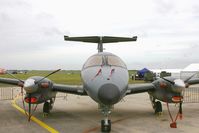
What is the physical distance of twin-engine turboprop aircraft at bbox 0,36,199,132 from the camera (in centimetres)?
837

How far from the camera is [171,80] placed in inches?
462

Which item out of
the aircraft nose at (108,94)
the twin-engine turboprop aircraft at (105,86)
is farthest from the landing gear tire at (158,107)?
the aircraft nose at (108,94)

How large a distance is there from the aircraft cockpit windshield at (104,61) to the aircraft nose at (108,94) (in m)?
1.88

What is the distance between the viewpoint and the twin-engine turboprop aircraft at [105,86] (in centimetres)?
837

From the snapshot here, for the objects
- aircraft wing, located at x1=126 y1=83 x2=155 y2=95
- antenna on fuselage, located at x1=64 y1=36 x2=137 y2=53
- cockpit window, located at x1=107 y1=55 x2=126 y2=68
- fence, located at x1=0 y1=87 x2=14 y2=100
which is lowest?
fence, located at x1=0 y1=87 x2=14 y2=100

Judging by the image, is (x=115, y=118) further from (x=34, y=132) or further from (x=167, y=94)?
(x=34, y=132)

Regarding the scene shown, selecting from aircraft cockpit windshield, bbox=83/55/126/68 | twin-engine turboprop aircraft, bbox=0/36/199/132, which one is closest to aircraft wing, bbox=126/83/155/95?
twin-engine turboprop aircraft, bbox=0/36/199/132

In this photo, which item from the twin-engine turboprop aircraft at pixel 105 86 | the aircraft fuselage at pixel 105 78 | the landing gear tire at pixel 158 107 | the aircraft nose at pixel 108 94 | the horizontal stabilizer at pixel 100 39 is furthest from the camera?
the horizontal stabilizer at pixel 100 39

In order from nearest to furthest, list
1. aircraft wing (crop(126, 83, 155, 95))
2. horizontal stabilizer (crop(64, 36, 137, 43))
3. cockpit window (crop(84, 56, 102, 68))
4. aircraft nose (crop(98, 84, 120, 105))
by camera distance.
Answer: aircraft nose (crop(98, 84, 120, 105)), cockpit window (crop(84, 56, 102, 68)), aircraft wing (crop(126, 83, 155, 95)), horizontal stabilizer (crop(64, 36, 137, 43))

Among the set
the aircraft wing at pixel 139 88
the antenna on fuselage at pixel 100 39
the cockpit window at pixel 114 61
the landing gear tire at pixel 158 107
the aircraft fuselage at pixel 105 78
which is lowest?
the landing gear tire at pixel 158 107

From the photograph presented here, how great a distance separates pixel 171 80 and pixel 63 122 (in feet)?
16.8

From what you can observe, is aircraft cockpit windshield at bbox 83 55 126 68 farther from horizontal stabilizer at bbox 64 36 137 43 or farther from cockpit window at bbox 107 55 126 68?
horizontal stabilizer at bbox 64 36 137 43

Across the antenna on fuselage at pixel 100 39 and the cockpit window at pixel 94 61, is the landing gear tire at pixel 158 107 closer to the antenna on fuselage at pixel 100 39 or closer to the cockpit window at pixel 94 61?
the antenna on fuselage at pixel 100 39

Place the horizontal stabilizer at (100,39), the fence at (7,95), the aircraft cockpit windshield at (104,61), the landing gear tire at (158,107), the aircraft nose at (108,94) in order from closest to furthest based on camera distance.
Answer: the aircraft nose at (108,94), the aircraft cockpit windshield at (104,61), the landing gear tire at (158,107), the horizontal stabilizer at (100,39), the fence at (7,95)
